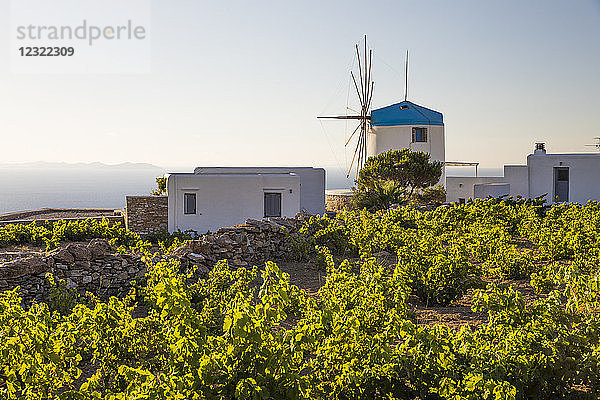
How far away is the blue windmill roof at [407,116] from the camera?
3369cm

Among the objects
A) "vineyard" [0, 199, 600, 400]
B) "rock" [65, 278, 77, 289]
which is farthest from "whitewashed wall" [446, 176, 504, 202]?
"rock" [65, 278, 77, 289]

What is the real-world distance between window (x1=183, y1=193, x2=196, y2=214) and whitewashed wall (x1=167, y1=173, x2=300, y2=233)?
11cm

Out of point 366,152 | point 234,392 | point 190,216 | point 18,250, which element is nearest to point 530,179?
point 366,152

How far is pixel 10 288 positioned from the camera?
7543 mm

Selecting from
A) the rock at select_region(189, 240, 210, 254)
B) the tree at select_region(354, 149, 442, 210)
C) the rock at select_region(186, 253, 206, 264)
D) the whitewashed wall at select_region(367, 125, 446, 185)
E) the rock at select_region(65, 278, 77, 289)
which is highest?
the whitewashed wall at select_region(367, 125, 446, 185)

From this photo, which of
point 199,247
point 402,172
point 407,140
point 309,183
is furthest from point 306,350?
point 407,140

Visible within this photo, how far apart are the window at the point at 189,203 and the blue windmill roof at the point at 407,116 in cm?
1622

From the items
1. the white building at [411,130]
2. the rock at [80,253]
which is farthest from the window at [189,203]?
the white building at [411,130]

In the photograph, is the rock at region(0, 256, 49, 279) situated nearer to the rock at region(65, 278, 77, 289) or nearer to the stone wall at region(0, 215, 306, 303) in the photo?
the stone wall at region(0, 215, 306, 303)

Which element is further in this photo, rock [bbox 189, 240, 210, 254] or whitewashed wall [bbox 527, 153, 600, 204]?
whitewashed wall [bbox 527, 153, 600, 204]

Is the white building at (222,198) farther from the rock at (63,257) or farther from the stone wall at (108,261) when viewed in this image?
the rock at (63,257)

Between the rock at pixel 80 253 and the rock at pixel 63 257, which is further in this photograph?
the rock at pixel 80 253

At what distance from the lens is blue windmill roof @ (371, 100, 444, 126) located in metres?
33.7

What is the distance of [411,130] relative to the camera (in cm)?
3350
